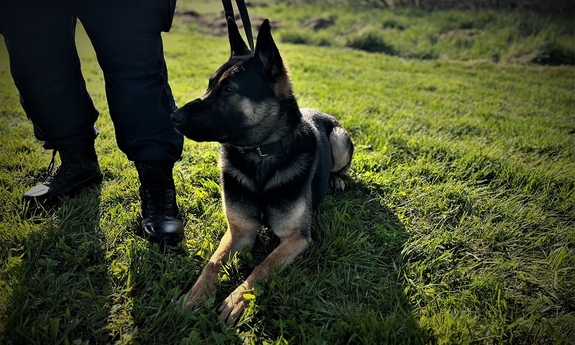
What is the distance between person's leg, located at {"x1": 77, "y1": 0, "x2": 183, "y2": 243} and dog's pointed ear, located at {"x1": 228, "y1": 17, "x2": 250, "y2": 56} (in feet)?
1.39

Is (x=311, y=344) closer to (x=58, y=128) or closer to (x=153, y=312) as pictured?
(x=153, y=312)

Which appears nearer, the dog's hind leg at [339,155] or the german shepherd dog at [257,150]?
the german shepherd dog at [257,150]

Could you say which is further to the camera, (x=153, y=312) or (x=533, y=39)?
(x=533, y=39)

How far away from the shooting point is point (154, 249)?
2.56m

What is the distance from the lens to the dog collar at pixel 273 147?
8.59ft

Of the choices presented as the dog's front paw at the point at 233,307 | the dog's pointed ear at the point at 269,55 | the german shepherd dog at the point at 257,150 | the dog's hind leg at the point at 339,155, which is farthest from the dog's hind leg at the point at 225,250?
the dog's hind leg at the point at 339,155

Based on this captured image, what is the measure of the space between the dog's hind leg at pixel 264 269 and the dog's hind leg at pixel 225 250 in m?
0.16

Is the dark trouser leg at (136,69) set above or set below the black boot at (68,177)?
above

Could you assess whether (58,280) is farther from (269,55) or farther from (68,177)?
(269,55)

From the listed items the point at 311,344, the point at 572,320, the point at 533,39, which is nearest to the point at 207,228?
the point at 311,344

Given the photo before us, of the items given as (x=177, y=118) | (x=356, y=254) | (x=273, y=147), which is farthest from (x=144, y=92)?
(x=356, y=254)

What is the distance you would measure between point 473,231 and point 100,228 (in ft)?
9.47

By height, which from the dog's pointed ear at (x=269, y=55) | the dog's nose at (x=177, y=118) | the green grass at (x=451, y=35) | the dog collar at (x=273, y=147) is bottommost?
the green grass at (x=451, y=35)

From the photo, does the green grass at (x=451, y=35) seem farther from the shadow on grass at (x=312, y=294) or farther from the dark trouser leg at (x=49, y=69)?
the dark trouser leg at (x=49, y=69)
